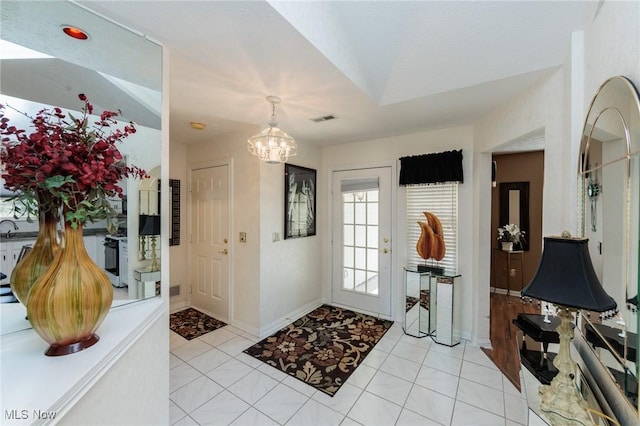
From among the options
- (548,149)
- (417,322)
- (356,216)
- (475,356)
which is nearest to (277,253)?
(356,216)

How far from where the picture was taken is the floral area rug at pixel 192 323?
2926mm

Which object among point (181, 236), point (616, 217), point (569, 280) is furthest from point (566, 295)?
point (181, 236)

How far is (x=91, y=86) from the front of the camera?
1.15m

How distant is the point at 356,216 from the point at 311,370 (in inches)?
79.3

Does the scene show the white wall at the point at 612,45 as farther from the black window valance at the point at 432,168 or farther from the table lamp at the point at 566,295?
the black window valance at the point at 432,168

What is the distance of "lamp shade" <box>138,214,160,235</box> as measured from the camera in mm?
1355

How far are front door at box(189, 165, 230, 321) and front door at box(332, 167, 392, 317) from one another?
5.05 ft

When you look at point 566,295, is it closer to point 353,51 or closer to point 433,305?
point 353,51

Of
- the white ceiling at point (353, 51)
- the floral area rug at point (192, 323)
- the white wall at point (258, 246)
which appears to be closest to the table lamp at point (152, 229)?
the white ceiling at point (353, 51)

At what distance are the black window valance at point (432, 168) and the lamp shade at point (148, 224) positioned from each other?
2.65 meters

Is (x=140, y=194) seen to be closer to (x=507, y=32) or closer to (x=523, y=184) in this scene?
(x=507, y=32)

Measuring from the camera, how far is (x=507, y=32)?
1.58 meters

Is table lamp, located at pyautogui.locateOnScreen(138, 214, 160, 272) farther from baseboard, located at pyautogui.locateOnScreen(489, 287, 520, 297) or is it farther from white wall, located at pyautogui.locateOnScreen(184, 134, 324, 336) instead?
baseboard, located at pyautogui.locateOnScreen(489, 287, 520, 297)

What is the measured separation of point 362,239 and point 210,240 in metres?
2.09
